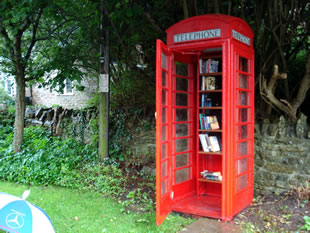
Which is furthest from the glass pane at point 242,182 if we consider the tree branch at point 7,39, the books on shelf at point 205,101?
the tree branch at point 7,39

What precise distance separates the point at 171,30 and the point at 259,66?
231 cm

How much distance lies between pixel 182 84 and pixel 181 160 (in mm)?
1306

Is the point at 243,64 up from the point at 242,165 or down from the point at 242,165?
up

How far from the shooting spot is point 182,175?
18.1ft

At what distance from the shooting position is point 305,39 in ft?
22.5

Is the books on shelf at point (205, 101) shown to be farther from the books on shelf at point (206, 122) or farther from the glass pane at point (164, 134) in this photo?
the glass pane at point (164, 134)

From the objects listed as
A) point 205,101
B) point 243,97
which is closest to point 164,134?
point 205,101

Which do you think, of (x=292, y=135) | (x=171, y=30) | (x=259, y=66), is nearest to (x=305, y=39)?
(x=259, y=66)

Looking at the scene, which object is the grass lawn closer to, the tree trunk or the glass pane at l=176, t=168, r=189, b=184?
the glass pane at l=176, t=168, r=189, b=184

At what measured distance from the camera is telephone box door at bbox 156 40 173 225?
4.38 meters

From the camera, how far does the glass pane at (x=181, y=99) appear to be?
530 cm

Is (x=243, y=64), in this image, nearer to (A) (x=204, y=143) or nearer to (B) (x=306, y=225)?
(A) (x=204, y=143)

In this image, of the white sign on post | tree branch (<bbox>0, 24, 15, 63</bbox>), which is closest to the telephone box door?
the white sign on post

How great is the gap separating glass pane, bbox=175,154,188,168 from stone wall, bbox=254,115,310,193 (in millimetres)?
1480
